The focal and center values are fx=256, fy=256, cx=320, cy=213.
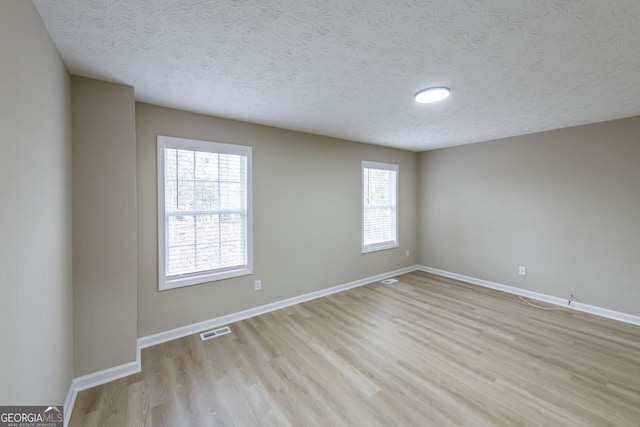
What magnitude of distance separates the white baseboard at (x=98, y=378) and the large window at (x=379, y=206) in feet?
11.1

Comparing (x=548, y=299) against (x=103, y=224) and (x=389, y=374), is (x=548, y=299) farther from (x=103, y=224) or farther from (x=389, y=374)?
(x=103, y=224)

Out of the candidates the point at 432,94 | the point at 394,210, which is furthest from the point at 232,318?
the point at 394,210

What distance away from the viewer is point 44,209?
1.46m

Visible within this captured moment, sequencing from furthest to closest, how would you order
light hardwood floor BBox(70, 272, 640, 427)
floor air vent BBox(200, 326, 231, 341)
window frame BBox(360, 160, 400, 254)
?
window frame BBox(360, 160, 400, 254)
floor air vent BBox(200, 326, 231, 341)
light hardwood floor BBox(70, 272, 640, 427)

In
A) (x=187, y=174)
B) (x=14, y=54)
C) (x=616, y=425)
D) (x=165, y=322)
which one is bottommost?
(x=616, y=425)

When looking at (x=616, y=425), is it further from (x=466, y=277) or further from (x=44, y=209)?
(x=44, y=209)

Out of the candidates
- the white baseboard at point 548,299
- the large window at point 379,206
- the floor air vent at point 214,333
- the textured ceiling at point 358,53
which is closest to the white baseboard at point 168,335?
the floor air vent at point 214,333

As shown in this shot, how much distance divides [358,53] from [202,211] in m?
2.27

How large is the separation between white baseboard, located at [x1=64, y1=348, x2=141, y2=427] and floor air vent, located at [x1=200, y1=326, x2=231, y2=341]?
0.61 meters

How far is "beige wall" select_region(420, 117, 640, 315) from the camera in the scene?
10.3 feet

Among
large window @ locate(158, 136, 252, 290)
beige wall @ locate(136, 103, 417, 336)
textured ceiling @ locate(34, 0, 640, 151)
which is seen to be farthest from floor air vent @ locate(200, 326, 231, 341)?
textured ceiling @ locate(34, 0, 640, 151)

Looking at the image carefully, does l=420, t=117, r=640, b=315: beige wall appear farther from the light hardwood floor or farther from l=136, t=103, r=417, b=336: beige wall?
l=136, t=103, r=417, b=336: beige wall

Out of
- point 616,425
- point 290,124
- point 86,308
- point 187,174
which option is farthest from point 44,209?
point 616,425

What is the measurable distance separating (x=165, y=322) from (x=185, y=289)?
14.5 inches
